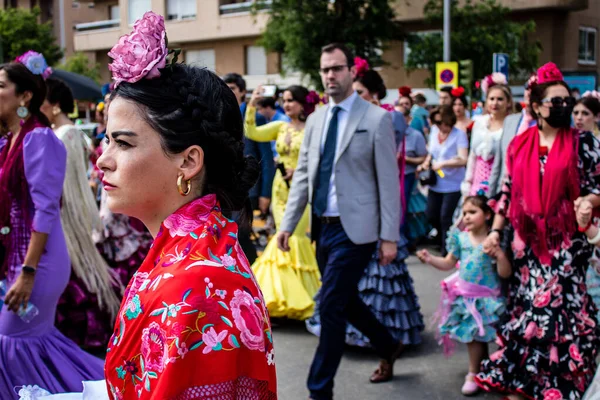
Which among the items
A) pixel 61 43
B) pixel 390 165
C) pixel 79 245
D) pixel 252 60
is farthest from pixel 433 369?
pixel 61 43

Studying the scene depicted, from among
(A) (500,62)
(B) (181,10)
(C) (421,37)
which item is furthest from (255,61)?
(A) (500,62)

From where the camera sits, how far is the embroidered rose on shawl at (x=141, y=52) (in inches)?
74.3

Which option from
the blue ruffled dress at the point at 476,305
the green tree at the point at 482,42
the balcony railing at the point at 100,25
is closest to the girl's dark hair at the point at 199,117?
the blue ruffled dress at the point at 476,305

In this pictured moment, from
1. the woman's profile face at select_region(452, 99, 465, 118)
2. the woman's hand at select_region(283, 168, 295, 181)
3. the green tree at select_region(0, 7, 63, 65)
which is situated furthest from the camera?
the green tree at select_region(0, 7, 63, 65)

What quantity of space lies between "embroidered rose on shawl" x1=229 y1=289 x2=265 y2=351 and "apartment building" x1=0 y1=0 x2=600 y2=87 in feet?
79.8

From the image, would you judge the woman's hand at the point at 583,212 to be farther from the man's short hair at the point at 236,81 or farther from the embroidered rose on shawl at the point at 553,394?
the man's short hair at the point at 236,81

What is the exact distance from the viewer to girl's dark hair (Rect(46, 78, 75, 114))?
5709 mm

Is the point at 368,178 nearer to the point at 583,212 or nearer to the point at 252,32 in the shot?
the point at 583,212

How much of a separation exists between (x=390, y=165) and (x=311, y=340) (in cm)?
199

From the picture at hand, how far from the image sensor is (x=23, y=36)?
37.2 m

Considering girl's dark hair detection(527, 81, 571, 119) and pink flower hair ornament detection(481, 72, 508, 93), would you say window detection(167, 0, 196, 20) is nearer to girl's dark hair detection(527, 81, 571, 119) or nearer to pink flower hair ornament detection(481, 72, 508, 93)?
pink flower hair ornament detection(481, 72, 508, 93)

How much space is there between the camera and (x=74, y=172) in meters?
5.30

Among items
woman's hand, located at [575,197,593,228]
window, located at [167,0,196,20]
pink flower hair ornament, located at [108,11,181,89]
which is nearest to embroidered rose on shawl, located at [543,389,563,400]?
woman's hand, located at [575,197,593,228]

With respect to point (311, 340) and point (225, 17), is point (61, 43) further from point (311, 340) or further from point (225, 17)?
point (311, 340)
